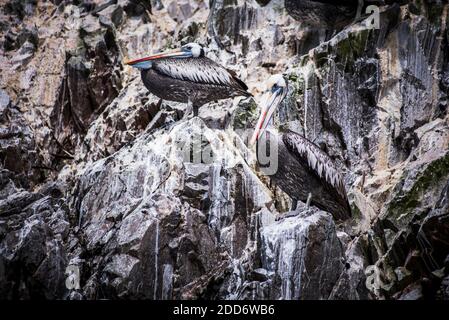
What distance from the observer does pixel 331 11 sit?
12266 millimetres

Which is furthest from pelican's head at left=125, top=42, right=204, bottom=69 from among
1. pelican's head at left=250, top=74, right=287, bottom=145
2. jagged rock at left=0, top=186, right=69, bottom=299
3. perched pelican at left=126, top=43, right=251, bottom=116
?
jagged rock at left=0, top=186, right=69, bottom=299

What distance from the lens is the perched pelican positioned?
1146 cm

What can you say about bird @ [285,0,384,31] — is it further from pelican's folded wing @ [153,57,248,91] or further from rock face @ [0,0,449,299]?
pelican's folded wing @ [153,57,248,91]

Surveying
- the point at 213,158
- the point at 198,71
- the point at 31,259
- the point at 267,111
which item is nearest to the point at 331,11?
the point at 198,71

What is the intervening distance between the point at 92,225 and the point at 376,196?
4.33 m

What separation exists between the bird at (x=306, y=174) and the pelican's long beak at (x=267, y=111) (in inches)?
1.1

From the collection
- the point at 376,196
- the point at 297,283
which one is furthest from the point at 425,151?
the point at 297,283

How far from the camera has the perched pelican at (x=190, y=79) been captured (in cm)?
1146

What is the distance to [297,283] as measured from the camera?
28.5 feet

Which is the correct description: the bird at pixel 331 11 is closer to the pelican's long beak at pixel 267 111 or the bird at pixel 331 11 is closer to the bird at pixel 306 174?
the pelican's long beak at pixel 267 111

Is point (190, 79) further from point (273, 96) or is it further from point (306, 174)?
point (306, 174)

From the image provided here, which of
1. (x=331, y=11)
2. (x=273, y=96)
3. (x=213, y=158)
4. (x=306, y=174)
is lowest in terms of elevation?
(x=306, y=174)

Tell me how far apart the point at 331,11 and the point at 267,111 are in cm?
281

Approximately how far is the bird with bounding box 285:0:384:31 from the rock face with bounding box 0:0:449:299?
27cm
